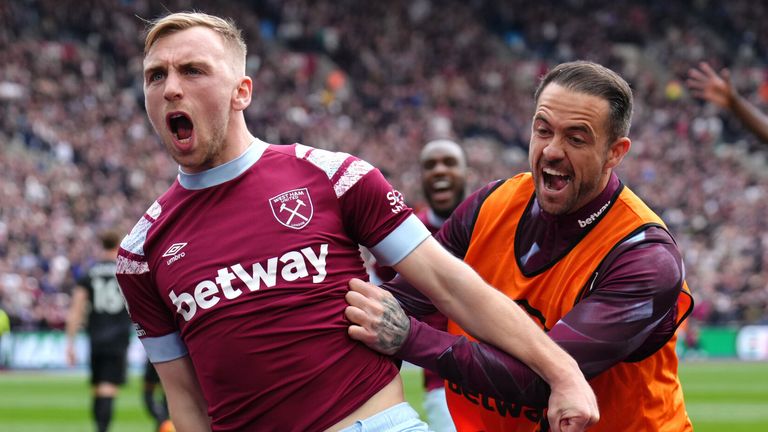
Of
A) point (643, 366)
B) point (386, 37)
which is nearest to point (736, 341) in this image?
point (386, 37)

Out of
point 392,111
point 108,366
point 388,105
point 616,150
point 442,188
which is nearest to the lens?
point 616,150

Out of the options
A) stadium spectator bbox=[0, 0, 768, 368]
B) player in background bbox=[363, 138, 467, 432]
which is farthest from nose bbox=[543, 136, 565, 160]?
stadium spectator bbox=[0, 0, 768, 368]

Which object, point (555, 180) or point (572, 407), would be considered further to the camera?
point (555, 180)

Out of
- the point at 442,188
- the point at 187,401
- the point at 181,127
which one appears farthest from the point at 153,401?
the point at 181,127

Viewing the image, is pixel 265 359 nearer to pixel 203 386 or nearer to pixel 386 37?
pixel 203 386

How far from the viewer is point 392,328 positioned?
11.3 feet

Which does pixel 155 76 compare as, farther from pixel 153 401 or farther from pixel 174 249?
pixel 153 401

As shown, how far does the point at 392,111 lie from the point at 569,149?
30.7m

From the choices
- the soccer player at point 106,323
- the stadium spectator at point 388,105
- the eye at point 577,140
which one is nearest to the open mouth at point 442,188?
the eye at point 577,140

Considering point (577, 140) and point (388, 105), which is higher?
point (388, 105)

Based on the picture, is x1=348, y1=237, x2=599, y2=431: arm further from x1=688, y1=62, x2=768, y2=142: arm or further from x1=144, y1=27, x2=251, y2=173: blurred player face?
x1=688, y1=62, x2=768, y2=142: arm

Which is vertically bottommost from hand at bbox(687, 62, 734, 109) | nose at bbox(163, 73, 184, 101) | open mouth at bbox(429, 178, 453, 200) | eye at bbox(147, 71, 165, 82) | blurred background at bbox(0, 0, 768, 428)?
nose at bbox(163, 73, 184, 101)

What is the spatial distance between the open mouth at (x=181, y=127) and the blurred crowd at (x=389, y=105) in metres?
19.7

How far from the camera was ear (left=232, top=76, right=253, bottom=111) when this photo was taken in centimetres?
346
